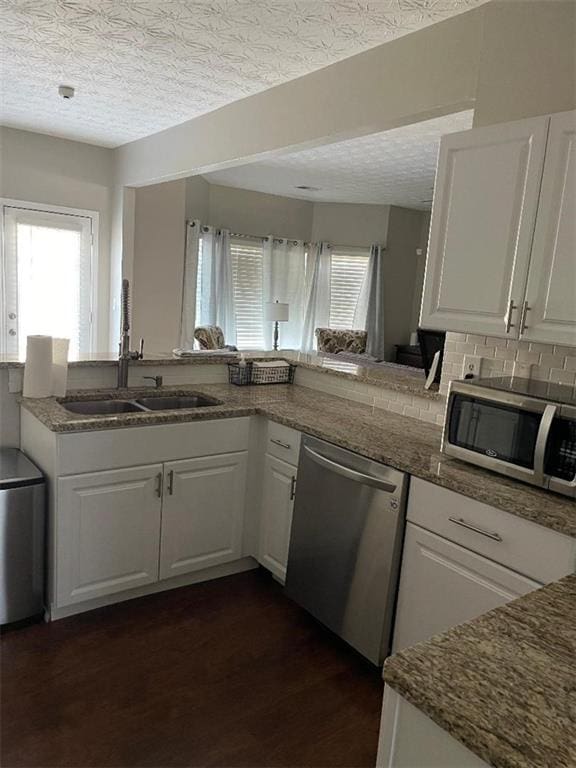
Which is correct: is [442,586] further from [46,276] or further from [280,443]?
[46,276]

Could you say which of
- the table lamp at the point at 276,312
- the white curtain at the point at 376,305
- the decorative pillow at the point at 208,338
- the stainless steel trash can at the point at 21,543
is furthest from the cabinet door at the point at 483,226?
the white curtain at the point at 376,305

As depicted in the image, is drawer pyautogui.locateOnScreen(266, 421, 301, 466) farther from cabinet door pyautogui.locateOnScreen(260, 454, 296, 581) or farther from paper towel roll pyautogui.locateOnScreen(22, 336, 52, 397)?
paper towel roll pyautogui.locateOnScreen(22, 336, 52, 397)

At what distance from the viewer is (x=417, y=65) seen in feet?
7.98

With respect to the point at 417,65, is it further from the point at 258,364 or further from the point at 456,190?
the point at 258,364

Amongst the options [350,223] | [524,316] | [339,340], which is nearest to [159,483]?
[524,316]

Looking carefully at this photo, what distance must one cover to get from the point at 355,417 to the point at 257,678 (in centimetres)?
120

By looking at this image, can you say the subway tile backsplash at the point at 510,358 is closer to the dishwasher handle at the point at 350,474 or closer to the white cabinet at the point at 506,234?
the white cabinet at the point at 506,234

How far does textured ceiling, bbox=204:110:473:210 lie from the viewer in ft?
13.7

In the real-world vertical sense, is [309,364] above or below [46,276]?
below

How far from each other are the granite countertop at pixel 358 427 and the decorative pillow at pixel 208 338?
285cm

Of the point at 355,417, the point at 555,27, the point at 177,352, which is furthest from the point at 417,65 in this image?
the point at 177,352

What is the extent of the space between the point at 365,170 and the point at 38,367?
3974 millimetres

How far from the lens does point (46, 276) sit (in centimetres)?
521

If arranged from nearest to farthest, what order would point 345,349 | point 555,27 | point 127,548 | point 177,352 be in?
point 555,27 < point 127,548 < point 177,352 < point 345,349
